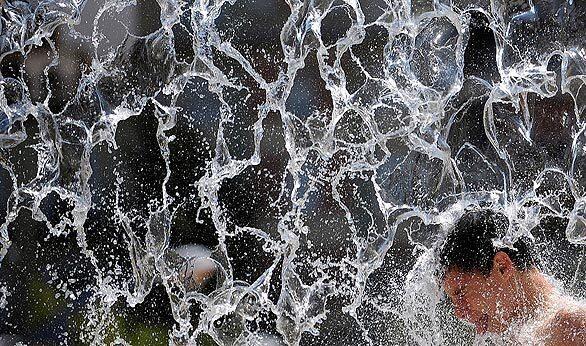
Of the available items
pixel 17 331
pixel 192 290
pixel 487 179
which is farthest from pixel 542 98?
pixel 17 331

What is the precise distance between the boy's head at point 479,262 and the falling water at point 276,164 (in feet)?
0.18

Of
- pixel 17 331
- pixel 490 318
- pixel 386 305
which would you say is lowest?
pixel 490 318

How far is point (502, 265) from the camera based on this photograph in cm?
295

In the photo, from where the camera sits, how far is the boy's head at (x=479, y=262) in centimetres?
284

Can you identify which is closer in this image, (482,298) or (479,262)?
(482,298)

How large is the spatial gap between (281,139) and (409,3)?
26.4 inches

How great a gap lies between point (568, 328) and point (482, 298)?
31 centimetres

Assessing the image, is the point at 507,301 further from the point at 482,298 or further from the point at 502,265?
the point at 502,265

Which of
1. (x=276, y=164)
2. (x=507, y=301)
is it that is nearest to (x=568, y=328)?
(x=507, y=301)

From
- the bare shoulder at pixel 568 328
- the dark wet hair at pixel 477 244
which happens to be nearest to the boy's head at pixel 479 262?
the dark wet hair at pixel 477 244

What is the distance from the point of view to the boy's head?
284 cm

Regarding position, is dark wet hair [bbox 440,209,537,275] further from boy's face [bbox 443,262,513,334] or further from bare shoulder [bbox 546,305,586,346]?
bare shoulder [bbox 546,305,586,346]

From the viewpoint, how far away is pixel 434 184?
115 inches

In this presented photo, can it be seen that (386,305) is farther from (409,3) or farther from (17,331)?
(17,331)
